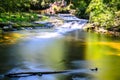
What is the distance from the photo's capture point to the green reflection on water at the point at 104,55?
2512cm

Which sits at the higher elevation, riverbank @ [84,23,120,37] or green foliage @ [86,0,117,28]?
green foliage @ [86,0,117,28]

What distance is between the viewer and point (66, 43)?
39.4 m

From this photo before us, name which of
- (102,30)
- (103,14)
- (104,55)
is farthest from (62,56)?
(103,14)

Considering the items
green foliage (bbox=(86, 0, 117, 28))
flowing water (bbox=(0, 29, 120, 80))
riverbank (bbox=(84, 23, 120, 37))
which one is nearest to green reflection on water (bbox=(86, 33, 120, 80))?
flowing water (bbox=(0, 29, 120, 80))

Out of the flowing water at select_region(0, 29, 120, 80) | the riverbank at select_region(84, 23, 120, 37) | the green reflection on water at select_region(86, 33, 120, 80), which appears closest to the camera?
the flowing water at select_region(0, 29, 120, 80)

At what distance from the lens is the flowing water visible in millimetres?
24922

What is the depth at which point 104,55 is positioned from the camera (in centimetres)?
3275

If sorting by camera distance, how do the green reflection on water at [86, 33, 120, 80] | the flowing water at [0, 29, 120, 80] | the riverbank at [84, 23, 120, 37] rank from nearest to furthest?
1. the flowing water at [0, 29, 120, 80]
2. the green reflection on water at [86, 33, 120, 80]
3. the riverbank at [84, 23, 120, 37]

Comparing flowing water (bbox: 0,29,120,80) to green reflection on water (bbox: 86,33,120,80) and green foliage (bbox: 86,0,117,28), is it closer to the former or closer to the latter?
green reflection on water (bbox: 86,33,120,80)

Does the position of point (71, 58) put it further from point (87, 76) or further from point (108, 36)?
point (108, 36)

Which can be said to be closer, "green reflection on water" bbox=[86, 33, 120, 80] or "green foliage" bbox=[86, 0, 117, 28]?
"green reflection on water" bbox=[86, 33, 120, 80]

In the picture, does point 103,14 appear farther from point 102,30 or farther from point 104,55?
point 104,55

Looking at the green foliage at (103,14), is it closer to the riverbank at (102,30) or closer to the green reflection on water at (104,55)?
the riverbank at (102,30)

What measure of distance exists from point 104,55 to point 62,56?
4963mm
